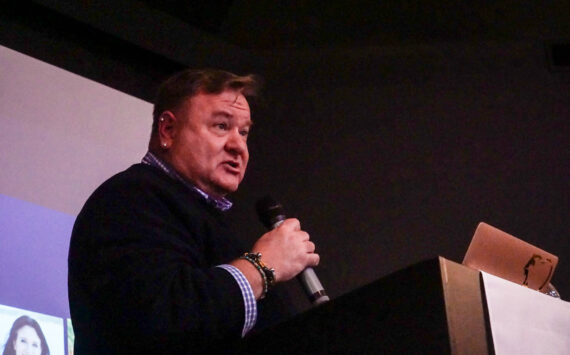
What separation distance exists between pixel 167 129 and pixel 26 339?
0.70 meters

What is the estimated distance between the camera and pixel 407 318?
0.93 m

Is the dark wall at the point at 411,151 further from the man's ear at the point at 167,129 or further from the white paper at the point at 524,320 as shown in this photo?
the white paper at the point at 524,320

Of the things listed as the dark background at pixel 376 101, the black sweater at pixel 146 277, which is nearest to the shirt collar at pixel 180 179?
the black sweater at pixel 146 277

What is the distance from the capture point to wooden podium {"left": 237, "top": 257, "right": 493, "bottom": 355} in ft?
2.95

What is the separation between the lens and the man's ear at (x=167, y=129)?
1597 millimetres

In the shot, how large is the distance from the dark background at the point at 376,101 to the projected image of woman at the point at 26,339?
1.12 meters

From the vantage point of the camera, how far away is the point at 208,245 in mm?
1385

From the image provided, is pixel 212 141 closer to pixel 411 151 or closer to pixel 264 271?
pixel 264 271

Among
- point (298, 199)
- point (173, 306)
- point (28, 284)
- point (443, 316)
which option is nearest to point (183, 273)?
point (173, 306)

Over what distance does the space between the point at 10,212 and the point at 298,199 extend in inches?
50.9

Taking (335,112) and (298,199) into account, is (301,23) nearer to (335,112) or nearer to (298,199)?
(335,112)

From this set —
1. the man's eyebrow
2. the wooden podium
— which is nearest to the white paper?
the wooden podium

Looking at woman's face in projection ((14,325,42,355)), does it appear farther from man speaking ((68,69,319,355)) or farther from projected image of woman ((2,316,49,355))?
man speaking ((68,69,319,355))

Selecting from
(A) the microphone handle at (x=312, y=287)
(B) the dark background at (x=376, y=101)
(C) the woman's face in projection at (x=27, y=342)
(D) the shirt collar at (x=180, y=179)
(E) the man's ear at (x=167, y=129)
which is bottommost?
(A) the microphone handle at (x=312, y=287)
